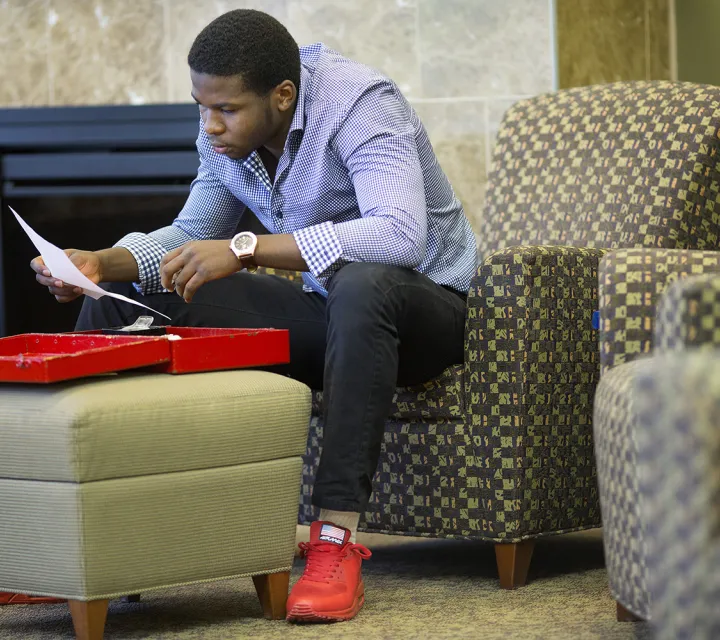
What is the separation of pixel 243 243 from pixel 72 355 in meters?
0.36

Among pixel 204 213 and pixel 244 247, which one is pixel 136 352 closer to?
pixel 244 247

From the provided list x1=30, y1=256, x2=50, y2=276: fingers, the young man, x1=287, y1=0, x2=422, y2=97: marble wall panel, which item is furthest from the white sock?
x1=287, y1=0, x2=422, y2=97: marble wall panel

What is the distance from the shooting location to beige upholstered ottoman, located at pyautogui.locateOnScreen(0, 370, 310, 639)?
1373 mm

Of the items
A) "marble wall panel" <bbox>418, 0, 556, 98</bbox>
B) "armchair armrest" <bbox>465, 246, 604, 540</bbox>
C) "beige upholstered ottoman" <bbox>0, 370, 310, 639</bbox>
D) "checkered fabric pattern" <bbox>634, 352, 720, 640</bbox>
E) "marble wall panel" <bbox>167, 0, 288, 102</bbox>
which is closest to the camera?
"checkered fabric pattern" <bbox>634, 352, 720, 640</bbox>

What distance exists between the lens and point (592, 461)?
185 cm

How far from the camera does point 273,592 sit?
5.09 feet

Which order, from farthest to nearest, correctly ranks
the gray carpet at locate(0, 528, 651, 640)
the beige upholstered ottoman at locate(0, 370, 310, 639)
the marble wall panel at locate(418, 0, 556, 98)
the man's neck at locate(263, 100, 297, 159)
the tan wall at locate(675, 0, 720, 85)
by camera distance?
1. the tan wall at locate(675, 0, 720, 85)
2. the marble wall panel at locate(418, 0, 556, 98)
3. the man's neck at locate(263, 100, 297, 159)
4. the gray carpet at locate(0, 528, 651, 640)
5. the beige upholstered ottoman at locate(0, 370, 310, 639)

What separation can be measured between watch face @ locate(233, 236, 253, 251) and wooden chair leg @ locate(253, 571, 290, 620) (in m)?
0.46

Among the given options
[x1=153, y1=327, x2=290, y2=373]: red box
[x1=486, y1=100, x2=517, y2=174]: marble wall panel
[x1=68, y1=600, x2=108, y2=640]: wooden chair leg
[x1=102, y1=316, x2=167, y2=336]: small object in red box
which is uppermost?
[x1=486, y1=100, x2=517, y2=174]: marble wall panel

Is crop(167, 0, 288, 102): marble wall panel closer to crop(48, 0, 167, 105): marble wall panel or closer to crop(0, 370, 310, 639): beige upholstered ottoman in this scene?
crop(48, 0, 167, 105): marble wall panel

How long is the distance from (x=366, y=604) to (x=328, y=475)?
218 mm

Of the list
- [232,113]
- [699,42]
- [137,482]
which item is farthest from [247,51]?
[699,42]

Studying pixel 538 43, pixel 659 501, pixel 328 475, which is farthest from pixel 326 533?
pixel 538 43

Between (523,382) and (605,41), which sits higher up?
(605,41)
